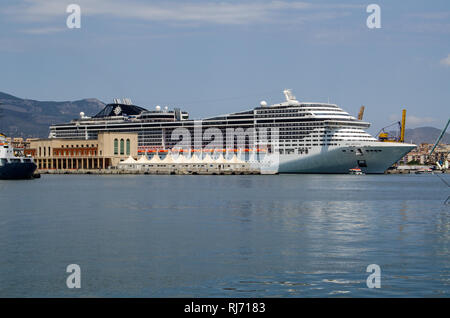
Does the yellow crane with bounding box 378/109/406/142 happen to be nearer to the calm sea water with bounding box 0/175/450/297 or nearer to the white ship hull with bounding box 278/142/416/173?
the white ship hull with bounding box 278/142/416/173

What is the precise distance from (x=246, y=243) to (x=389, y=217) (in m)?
11.6

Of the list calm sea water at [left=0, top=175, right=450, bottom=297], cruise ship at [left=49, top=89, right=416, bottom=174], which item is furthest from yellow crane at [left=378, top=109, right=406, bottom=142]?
calm sea water at [left=0, top=175, right=450, bottom=297]

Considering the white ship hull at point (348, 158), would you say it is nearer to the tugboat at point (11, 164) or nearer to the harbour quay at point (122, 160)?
the harbour quay at point (122, 160)

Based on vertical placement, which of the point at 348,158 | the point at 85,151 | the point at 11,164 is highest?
the point at 85,151

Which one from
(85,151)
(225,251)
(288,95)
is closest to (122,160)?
(85,151)

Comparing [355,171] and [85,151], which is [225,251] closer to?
[355,171]

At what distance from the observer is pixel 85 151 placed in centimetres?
13800

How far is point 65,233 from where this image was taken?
83.0ft

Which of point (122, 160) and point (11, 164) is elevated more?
point (122, 160)

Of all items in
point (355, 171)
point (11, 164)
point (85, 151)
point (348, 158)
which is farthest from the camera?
point (85, 151)

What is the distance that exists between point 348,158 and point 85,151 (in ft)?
215

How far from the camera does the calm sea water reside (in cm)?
1566
